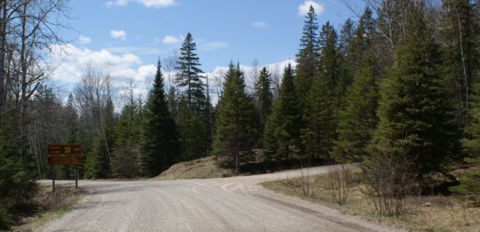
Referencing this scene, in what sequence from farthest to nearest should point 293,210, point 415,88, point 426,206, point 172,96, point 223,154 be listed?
point 172,96
point 223,154
point 415,88
point 426,206
point 293,210

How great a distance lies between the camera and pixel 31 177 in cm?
1847

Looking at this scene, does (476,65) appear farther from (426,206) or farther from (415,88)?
(426,206)

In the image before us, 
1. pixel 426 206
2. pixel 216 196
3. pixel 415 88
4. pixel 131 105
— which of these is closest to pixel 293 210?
pixel 216 196

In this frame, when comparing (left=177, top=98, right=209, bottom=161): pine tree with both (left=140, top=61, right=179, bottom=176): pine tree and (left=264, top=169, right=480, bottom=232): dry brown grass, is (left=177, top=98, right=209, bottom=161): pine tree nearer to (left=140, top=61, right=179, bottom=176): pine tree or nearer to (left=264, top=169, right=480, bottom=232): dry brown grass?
(left=140, top=61, right=179, bottom=176): pine tree

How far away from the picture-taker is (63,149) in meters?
24.8

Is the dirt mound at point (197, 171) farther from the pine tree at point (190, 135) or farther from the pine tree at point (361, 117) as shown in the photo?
the pine tree at point (361, 117)

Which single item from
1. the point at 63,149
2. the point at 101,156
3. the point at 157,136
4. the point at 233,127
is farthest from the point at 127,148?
the point at 63,149

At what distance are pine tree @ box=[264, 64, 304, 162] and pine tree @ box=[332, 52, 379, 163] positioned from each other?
1112 cm

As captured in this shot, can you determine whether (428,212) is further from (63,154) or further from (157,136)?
(157,136)

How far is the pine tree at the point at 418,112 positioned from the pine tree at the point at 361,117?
8.99 m

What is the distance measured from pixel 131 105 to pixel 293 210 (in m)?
64.8

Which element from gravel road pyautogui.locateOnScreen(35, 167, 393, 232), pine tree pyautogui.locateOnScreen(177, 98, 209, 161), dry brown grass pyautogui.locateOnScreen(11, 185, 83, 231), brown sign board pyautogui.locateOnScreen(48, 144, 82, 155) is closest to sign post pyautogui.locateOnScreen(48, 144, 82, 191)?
brown sign board pyautogui.locateOnScreen(48, 144, 82, 155)

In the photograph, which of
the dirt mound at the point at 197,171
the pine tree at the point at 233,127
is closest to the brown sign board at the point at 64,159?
the dirt mound at the point at 197,171

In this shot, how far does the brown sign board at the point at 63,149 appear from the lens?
24344 millimetres
